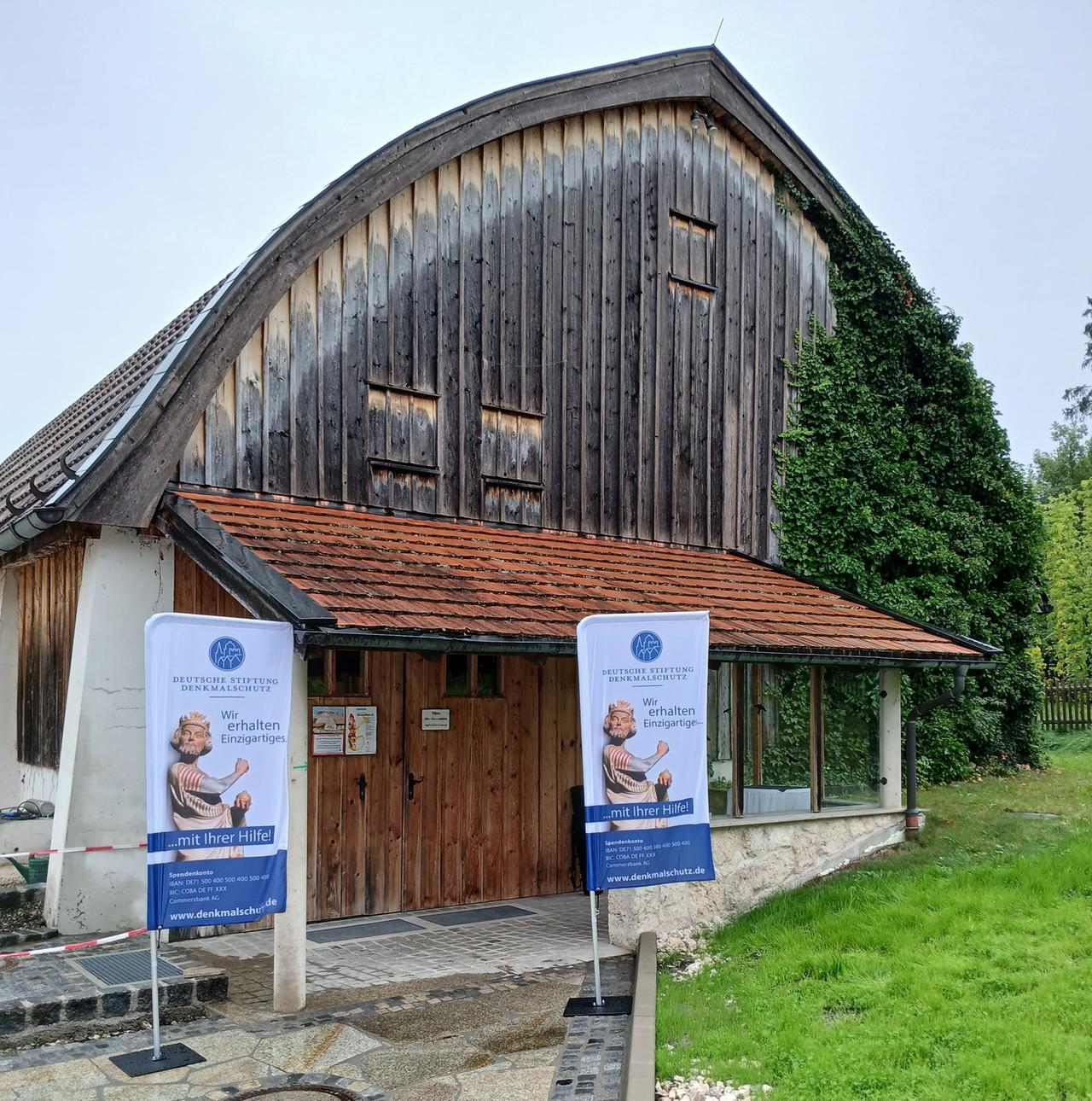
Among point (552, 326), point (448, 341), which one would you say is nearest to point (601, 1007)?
point (448, 341)

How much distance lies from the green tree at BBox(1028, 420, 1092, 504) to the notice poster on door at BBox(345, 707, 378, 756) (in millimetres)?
49142

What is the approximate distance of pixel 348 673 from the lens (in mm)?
10398

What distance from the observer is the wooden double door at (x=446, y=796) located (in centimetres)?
1025

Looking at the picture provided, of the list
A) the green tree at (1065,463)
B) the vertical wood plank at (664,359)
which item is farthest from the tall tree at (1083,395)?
the vertical wood plank at (664,359)

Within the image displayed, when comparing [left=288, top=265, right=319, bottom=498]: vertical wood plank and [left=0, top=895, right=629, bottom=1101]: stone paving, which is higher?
[left=288, top=265, right=319, bottom=498]: vertical wood plank

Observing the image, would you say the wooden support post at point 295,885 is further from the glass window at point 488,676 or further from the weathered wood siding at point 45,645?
the glass window at point 488,676

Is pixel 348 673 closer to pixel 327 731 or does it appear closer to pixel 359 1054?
pixel 327 731

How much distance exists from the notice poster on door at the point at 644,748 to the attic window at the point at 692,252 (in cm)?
696

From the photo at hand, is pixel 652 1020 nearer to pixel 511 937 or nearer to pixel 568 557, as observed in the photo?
pixel 511 937

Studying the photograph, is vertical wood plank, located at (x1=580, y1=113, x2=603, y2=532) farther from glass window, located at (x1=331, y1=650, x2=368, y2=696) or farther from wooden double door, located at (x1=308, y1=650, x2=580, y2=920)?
glass window, located at (x1=331, y1=650, x2=368, y2=696)

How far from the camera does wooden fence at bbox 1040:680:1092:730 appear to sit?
24953 millimetres

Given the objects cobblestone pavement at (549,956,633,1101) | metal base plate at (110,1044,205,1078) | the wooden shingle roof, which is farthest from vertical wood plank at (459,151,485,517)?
metal base plate at (110,1044,205,1078)

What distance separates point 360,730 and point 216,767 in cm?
371

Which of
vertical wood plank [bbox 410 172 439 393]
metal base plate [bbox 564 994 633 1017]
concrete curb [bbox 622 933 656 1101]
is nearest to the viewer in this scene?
concrete curb [bbox 622 933 656 1101]
